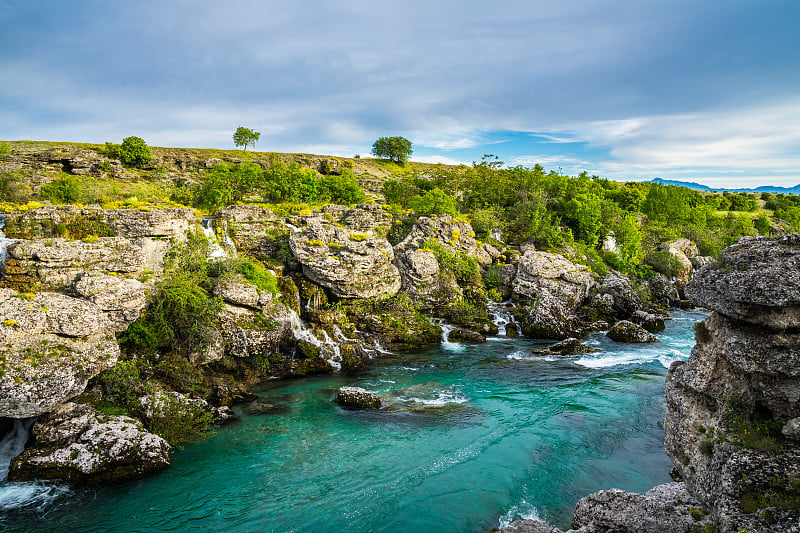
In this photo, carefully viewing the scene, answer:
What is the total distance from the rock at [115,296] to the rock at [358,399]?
42.8ft

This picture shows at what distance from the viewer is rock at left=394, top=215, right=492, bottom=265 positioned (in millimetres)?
47031

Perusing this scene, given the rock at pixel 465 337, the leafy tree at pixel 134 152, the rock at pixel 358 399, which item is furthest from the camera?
the leafy tree at pixel 134 152

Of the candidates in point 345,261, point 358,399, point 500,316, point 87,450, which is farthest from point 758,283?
point 500,316

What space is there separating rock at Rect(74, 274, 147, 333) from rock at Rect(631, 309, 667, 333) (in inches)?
1673

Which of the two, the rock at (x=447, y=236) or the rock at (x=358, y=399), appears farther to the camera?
the rock at (x=447, y=236)

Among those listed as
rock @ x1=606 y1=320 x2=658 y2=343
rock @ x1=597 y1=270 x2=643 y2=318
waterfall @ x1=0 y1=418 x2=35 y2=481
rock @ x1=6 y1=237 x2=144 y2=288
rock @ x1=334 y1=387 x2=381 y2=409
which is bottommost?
waterfall @ x1=0 y1=418 x2=35 y2=481

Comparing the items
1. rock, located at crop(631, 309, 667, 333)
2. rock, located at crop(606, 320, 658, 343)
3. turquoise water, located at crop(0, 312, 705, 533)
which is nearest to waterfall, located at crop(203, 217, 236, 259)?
turquoise water, located at crop(0, 312, 705, 533)

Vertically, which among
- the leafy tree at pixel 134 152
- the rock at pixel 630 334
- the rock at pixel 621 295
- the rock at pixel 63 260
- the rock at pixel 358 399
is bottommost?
the rock at pixel 358 399

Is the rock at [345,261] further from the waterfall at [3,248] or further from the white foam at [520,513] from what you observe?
the white foam at [520,513]

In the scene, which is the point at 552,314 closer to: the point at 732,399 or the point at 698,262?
the point at 732,399

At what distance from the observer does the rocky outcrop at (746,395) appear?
27.8 ft

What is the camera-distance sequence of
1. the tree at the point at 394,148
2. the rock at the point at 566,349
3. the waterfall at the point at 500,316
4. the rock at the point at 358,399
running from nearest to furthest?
the rock at the point at 358,399, the rock at the point at 566,349, the waterfall at the point at 500,316, the tree at the point at 394,148

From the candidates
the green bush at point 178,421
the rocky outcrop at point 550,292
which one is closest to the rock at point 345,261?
the rocky outcrop at point 550,292

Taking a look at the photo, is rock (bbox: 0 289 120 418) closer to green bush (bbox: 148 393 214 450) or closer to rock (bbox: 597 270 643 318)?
green bush (bbox: 148 393 214 450)
